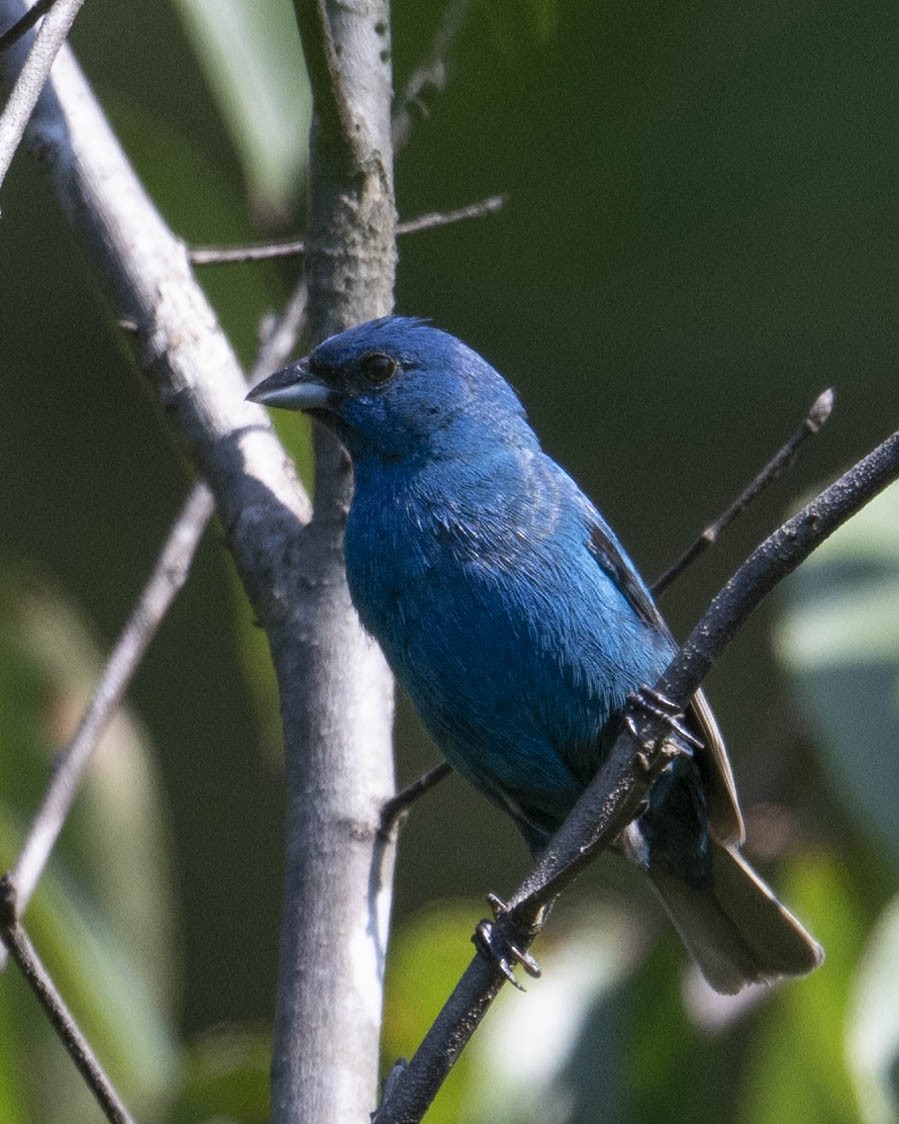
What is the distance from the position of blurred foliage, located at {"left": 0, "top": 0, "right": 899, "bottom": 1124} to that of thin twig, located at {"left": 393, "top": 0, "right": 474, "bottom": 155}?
6 centimetres

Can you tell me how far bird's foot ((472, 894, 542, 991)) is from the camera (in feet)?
6.26

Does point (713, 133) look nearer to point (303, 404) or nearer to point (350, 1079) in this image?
point (303, 404)

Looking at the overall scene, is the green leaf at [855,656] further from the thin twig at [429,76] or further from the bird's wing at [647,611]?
the thin twig at [429,76]

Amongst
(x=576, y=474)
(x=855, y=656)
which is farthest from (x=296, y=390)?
(x=576, y=474)

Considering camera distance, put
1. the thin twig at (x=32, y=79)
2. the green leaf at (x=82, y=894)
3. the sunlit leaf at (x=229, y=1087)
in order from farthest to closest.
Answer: the green leaf at (x=82, y=894) < the sunlit leaf at (x=229, y=1087) < the thin twig at (x=32, y=79)

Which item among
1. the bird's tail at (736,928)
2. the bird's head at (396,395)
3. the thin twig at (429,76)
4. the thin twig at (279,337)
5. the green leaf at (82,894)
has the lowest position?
the bird's tail at (736,928)

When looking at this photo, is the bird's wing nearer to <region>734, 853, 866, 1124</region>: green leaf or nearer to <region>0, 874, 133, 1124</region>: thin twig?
<region>734, 853, 866, 1124</region>: green leaf

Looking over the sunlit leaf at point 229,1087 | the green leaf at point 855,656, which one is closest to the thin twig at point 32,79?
the green leaf at point 855,656

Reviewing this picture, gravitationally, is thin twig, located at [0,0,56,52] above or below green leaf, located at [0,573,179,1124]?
above

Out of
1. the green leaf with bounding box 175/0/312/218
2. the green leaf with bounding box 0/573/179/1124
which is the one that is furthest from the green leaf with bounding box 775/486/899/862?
the green leaf with bounding box 0/573/179/1124

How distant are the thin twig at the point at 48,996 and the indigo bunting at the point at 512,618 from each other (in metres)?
0.85

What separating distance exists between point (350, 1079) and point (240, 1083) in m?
0.83

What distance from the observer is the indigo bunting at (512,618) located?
8.82 ft

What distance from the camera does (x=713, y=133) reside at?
616 centimetres
